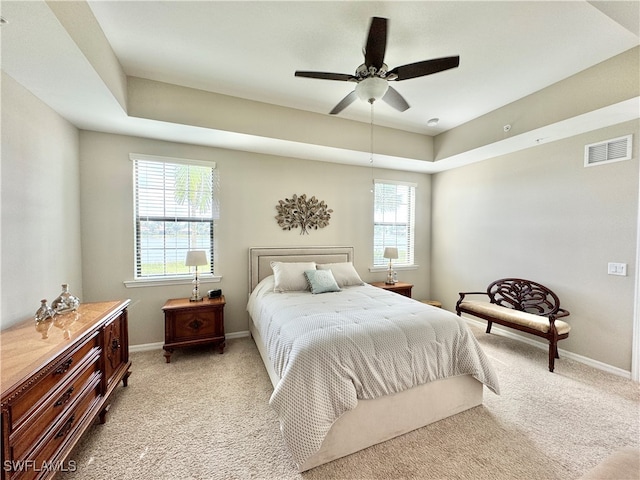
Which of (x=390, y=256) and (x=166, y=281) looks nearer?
(x=166, y=281)

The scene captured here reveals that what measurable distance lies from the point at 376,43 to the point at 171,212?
3056 mm

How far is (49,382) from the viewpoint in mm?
1402

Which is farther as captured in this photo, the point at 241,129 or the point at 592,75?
the point at 241,129

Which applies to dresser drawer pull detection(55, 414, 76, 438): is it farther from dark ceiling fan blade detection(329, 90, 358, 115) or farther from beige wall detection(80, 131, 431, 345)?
dark ceiling fan blade detection(329, 90, 358, 115)

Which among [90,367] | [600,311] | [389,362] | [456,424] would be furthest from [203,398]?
[600,311]

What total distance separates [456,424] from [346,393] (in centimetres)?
107

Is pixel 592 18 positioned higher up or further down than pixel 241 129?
higher up

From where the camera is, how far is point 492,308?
3.46 m

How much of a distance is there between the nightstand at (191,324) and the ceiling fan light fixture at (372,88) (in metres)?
2.74

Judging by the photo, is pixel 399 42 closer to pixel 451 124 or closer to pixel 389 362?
pixel 451 124

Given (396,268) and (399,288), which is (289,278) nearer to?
(399,288)

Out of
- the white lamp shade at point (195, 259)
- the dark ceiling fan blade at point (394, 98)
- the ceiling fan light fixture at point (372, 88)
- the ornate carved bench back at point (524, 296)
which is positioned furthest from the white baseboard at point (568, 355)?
the white lamp shade at point (195, 259)

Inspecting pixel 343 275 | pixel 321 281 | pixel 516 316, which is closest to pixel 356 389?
pixel 321 281

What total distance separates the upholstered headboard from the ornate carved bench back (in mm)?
2272
